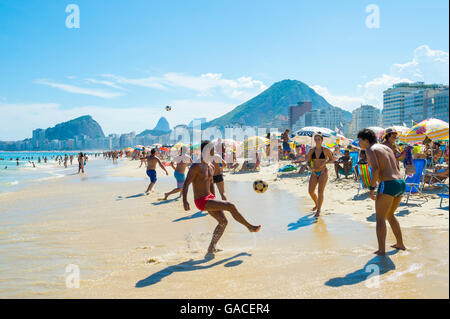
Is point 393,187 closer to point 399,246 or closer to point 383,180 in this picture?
point 383,180

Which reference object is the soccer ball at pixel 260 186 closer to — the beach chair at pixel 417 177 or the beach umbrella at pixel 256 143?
the beach chair at pixel 417 177

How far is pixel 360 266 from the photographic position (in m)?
3.80

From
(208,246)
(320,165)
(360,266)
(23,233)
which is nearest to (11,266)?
(23,233)

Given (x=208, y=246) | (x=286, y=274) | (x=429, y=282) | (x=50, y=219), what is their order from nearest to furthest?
(x=429, y=282)
(x=286, y=274)
(x=208, y=246)
(x=50, y=219)

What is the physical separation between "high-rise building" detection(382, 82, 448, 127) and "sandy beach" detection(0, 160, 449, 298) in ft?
474

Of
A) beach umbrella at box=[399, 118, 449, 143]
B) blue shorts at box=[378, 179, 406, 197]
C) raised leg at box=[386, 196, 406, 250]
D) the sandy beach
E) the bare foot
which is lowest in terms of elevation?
the sandy beach

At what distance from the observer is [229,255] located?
447 cm

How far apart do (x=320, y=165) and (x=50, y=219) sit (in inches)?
249

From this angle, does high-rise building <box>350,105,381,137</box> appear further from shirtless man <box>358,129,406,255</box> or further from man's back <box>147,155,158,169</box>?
shirtless man <box>358,129,406,255</box>

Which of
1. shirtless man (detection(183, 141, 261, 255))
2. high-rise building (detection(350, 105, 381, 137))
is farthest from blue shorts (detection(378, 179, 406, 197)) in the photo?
high-rise building (detection(350, 105, 381, 137))

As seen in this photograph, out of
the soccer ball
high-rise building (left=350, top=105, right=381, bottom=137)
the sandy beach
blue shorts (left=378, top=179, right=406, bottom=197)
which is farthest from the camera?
high-rise building (left=350, top=105, right=381, bottom=137)

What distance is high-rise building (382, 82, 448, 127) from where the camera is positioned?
13288cm

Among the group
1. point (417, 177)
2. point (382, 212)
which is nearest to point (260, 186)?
point (382, 212)

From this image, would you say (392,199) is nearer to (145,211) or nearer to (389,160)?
(389,160)
